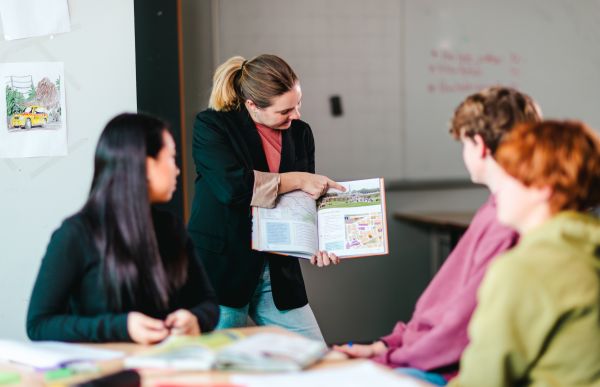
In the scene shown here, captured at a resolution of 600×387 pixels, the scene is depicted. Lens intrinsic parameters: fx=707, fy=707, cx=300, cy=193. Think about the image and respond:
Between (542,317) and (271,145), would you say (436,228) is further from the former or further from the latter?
(542,317)

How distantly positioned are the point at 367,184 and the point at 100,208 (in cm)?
95

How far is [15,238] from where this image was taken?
2.52 meters

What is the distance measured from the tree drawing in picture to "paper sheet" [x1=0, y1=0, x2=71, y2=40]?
0.51ft

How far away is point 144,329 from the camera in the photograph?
1566 millimetres

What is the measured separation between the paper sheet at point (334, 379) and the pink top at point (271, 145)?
1152 mm

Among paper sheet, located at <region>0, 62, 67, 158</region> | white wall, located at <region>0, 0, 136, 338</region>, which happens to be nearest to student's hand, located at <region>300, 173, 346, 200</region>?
white wall, located at <region>0, 0, 136, 338</region>

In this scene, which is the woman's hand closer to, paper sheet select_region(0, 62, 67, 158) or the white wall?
the white wall

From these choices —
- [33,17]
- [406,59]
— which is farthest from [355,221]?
[406,59]

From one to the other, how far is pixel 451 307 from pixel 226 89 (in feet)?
3.69

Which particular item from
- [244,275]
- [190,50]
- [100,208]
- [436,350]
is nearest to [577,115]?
[190,50]

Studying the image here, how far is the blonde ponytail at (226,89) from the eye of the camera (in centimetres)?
234

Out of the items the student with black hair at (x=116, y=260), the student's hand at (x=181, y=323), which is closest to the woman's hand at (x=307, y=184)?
the student with black hair at (x=116, y=260)

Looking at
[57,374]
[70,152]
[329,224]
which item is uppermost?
[70,152]

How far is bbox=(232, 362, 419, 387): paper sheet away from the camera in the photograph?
1239 millimetres
